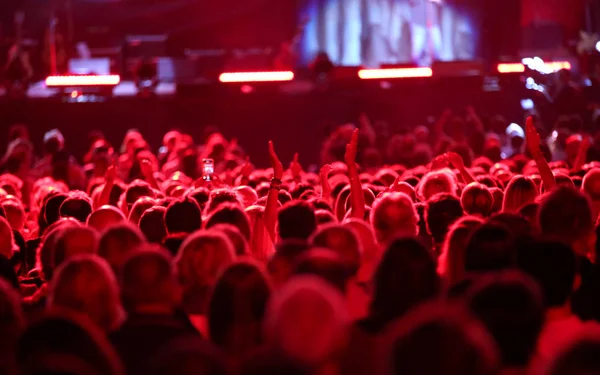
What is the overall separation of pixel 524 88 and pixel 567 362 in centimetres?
1260

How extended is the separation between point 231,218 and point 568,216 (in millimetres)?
1642

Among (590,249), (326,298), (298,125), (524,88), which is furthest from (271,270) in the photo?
(524,88)

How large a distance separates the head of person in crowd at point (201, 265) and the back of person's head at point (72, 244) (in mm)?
590

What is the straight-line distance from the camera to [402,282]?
136 inches

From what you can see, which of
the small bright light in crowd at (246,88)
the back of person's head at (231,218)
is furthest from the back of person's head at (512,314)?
the small bright light in crowd at (246,88)

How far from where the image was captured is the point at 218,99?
1428 centimetres

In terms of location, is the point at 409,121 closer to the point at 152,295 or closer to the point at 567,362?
the point at 152,295

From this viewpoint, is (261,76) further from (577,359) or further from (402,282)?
(577,359)

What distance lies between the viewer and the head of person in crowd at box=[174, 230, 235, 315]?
3984mm

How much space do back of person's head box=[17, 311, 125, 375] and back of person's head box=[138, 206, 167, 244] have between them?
2.30 meters

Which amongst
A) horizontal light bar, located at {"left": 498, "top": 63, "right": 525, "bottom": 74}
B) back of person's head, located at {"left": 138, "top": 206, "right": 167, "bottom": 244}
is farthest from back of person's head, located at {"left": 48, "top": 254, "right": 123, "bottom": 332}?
horizontal light bar, located at {"left": 498, "top": 63, "right": 525, "bottom": 74}

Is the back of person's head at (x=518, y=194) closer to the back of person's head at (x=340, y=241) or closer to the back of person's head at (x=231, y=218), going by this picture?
the back of person's head at (x=231, y=218)

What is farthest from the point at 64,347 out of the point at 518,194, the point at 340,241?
the point at 518,194

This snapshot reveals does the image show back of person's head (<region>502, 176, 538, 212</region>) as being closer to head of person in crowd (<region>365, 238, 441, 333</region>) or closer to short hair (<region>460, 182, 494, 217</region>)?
short hair (<region>460, 182, 494, 217</region>)
